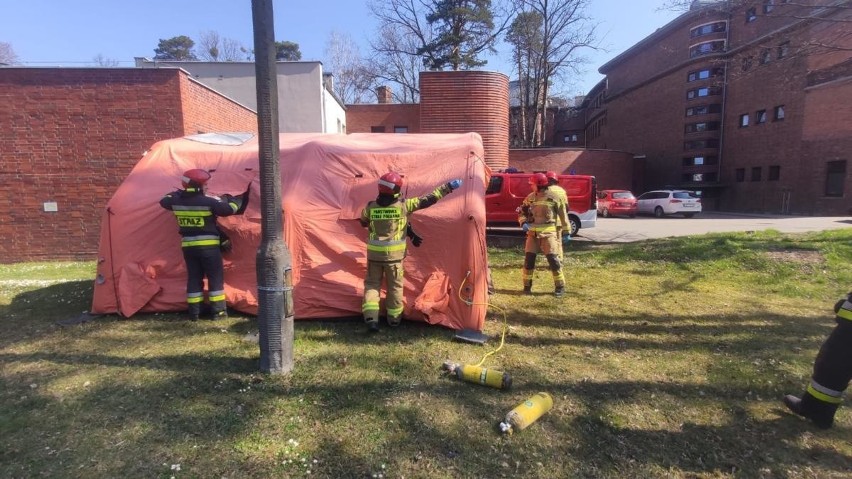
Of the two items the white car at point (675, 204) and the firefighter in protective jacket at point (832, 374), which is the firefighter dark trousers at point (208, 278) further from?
the white car at point (675, 204)

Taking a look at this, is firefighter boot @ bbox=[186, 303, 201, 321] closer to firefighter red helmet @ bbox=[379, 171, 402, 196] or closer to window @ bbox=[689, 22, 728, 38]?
firefighter red helmet @ bbox=[379, 171, 402, 196]

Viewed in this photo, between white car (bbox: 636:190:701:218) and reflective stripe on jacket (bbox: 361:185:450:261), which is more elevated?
reflective stripe on jacket (bbox: 361:185:450:261)

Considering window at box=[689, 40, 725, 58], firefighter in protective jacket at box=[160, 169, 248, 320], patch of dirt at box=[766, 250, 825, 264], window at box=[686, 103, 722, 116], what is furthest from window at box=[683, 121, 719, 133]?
firefighter in protective jacket at box=[160, 169, 248, 320]

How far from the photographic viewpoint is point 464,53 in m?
32.5

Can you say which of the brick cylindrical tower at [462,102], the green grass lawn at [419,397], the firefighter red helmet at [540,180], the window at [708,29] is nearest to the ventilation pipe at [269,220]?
the green grass lawn at [419,397]

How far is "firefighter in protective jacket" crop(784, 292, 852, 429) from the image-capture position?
131 inches

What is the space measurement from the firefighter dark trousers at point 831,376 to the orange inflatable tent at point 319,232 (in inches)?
113

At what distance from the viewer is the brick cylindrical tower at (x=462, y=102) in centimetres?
1488

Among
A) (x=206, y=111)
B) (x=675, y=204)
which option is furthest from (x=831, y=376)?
(x=675, y=204)

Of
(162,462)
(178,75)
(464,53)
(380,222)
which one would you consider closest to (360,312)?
(380,222)

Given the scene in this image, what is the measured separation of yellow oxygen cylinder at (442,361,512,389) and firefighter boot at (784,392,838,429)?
84.7 inches

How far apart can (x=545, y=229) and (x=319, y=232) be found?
11.1ft

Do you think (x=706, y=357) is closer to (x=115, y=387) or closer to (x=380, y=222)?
(x=380, y=222)

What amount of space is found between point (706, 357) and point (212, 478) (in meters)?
4.50
